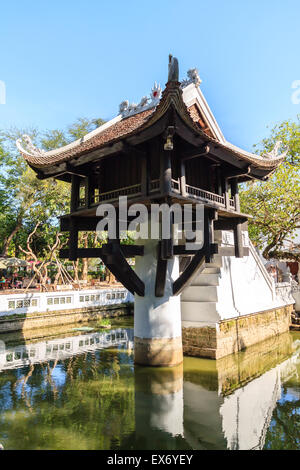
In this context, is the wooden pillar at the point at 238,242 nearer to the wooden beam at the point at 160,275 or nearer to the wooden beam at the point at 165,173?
Result: the wooden beam at the point at 160,275

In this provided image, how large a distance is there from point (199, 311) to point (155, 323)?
1789 mm

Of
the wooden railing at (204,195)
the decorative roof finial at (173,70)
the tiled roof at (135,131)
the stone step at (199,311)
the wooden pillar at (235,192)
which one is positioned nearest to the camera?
the decorative roof finial at (173,70)

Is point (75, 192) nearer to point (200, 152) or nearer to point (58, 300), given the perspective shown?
point (200, 152)

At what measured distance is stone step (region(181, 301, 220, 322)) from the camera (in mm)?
9398

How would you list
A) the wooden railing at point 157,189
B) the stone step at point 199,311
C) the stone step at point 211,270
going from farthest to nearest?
the stone step at point 211,270, the stone step at point 199,311, the wooden railing at point 157,189

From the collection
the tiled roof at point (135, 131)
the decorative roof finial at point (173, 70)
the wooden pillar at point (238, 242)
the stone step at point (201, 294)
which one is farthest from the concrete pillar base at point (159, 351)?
the decorative roof finial at point (173, 70)

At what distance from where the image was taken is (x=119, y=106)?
10.8 m

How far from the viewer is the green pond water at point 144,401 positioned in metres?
5.12

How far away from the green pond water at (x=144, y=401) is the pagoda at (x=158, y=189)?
1139mm

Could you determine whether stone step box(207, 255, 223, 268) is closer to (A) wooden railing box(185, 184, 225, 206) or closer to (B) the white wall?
(A) wooden railing box(185, 184, 225, 206)

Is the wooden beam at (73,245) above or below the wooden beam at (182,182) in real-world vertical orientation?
below

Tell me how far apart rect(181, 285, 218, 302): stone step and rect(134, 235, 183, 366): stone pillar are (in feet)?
4.29
